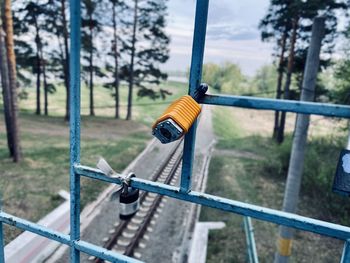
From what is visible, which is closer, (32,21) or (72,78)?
(72,78)

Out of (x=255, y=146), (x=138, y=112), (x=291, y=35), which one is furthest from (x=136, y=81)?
(x=291, y=35)

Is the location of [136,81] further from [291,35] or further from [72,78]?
[72,78]

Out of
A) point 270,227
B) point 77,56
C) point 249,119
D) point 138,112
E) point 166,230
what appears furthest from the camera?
point 249,119

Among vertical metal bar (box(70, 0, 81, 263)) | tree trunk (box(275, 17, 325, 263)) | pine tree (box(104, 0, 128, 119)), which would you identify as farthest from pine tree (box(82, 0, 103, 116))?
vertical metal bar (box(70, 0, 81, 263))

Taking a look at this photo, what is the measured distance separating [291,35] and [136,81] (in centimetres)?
1287

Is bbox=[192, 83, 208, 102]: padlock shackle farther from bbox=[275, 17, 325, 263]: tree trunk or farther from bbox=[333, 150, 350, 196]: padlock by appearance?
bbox=[275, 17, 325, 263]: tree trunk

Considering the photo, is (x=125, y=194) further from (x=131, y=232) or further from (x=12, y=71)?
(x=12, y=71)

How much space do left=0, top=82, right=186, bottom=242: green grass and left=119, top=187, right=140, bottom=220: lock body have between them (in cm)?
64

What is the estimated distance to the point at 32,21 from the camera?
65.9ft

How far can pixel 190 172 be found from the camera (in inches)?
60.6

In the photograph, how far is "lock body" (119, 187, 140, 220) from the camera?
166 centimetres

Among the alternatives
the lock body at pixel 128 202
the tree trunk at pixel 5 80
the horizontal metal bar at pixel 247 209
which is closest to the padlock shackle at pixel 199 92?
the horizontal metal bar at pixel 247 209

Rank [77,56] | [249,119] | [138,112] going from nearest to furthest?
[77,56], [138,112], [249,119]

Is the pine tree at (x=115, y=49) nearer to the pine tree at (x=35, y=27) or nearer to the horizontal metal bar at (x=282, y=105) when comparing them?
the pine tree at (x=35, y=27)
